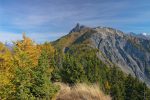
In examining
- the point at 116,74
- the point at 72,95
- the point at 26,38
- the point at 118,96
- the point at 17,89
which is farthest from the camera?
the point at 116,74

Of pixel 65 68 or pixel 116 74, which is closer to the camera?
pixel 65 68

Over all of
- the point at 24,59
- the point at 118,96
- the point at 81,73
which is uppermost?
the point at 24,59

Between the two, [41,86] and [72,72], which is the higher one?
[41,86]

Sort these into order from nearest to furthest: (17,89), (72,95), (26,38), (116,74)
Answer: (17,89) < (72,95) < (26,38) < (116,74)

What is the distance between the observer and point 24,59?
104 ft

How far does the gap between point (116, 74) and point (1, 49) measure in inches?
3955

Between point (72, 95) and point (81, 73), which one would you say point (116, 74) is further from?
point (72, 95)

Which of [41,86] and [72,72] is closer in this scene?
[41,86]

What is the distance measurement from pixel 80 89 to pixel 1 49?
A: 29692 millimetres

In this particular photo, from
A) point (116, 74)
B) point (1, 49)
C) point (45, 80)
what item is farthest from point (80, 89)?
point (116, 74)

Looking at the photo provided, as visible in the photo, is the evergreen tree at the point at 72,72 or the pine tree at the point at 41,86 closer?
the pine tree at the point at 41,86

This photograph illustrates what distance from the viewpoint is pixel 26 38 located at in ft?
257

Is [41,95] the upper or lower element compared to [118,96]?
upper

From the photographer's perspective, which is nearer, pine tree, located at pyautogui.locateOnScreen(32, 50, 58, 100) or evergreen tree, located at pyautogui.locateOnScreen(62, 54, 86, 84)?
pine tree, located at pyautogui.locateOnScreen(32, 50, 58, 100)
